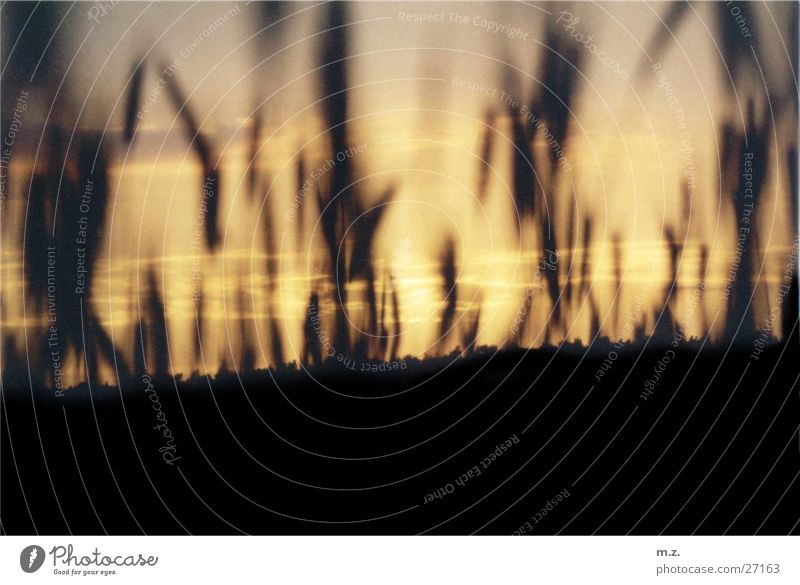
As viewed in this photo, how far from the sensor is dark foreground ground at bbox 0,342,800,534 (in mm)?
3393

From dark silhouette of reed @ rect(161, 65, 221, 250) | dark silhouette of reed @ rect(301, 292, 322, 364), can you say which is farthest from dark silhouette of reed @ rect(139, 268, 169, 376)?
dark silhouette of reed @ rect(301, 292, 322, 364)

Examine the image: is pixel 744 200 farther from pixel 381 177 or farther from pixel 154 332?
pixel 154 332

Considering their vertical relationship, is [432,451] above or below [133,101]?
below

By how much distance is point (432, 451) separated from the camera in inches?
134

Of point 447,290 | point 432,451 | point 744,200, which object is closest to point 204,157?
point 447,290

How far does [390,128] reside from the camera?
3.36 metres

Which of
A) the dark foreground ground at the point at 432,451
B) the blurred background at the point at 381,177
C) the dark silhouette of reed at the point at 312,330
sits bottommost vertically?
the dark foreground ground at the point at 432,451

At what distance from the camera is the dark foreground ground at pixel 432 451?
3.39 meters

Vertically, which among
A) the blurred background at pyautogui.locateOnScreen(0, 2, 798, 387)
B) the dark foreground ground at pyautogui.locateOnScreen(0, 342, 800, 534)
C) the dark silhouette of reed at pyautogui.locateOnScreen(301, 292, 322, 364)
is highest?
the blurred background at pyautogui.locateOnScreen(0, 2, 798, 387)

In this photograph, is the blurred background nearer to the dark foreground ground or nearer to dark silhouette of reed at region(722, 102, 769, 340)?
dark silhouette of reed at region(722, 102, 769, 340)

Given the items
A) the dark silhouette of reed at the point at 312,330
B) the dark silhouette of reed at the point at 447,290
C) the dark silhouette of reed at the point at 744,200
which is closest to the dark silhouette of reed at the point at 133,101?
the dark silhouette of reed at the point at 312,330

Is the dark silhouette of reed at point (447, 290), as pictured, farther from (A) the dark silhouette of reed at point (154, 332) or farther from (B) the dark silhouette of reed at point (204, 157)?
(A) the dark silhouette of reed at point (154, 332)

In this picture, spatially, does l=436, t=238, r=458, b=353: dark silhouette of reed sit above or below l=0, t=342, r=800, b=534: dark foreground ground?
above
